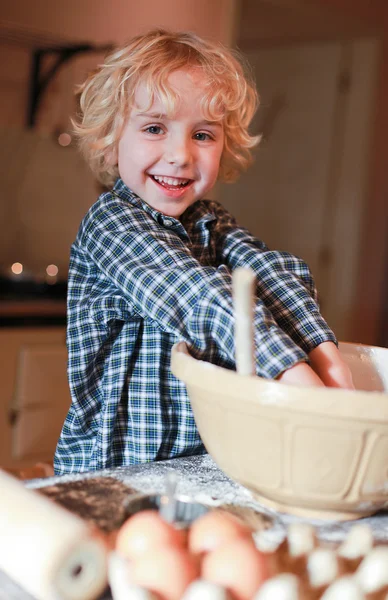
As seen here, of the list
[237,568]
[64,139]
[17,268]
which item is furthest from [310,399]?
[64,139]

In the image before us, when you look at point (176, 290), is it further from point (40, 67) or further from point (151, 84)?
point (40, 67)

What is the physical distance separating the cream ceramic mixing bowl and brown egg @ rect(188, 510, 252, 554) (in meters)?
0.10

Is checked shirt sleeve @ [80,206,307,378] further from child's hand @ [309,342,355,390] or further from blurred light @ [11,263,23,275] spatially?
blurred light @ [11,263,23,275]

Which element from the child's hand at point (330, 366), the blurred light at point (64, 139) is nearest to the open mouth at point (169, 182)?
the child's hand at point (330, 366)

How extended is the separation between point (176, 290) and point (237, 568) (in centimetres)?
36

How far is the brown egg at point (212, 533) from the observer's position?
0.57 metres

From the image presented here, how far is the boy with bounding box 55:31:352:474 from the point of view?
36.5 inches

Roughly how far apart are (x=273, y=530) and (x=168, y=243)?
0.37m

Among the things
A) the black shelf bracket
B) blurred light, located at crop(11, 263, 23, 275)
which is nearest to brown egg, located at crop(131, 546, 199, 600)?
blurred light, located at crop(11, 263, 23, 275)

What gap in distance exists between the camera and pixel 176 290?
815 mm

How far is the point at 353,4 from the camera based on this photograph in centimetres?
397

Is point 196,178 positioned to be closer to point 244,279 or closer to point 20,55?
point 244,279

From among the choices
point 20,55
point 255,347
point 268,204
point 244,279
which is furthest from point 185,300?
point 268,204

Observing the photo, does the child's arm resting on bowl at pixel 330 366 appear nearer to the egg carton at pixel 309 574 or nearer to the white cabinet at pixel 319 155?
the egg carton at pixel 309 574
